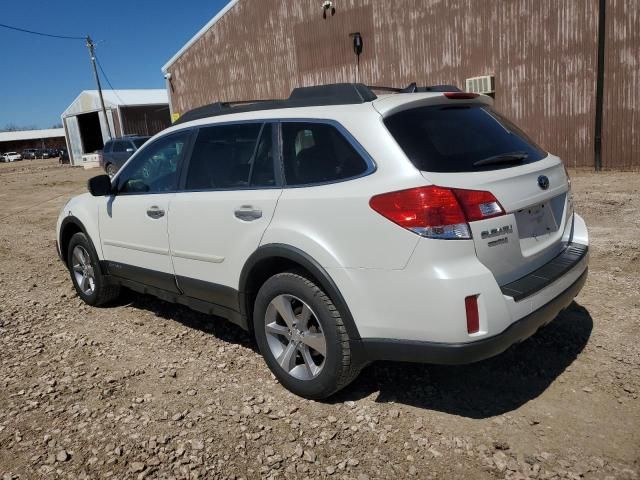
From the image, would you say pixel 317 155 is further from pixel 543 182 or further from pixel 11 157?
pixel 11 157

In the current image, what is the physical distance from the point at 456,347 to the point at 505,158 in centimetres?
111

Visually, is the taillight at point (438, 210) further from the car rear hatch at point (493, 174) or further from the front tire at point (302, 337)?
the front tire at point (302, 337)

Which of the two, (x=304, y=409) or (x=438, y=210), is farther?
(x=304, y=409)

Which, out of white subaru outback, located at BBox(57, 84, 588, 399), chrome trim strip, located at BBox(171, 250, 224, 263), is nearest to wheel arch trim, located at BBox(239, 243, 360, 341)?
white subaru outback, located at BBox(57, 84, 588, 399)

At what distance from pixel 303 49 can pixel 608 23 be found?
9874 millimetres

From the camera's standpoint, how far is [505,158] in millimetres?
2963

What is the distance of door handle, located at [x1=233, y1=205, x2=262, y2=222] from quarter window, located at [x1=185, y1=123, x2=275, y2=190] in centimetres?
17

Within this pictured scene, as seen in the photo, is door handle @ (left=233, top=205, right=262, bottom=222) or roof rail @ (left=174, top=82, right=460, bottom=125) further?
door handle @ (left=233, top=205, right=262, bottom=222)

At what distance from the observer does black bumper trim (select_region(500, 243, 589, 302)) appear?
2.71 m

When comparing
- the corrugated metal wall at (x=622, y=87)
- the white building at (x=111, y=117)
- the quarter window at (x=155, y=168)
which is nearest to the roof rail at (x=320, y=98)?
the quarter window at (x=155, y=168)

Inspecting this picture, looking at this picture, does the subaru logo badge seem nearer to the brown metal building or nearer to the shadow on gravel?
the shadow on gravel

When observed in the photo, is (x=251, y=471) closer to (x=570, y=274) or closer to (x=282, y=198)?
(x=282, y=198)

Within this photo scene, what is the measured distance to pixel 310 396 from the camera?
321cm

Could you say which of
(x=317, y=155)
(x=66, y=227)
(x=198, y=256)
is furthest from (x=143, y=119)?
(x=317, y=155)
